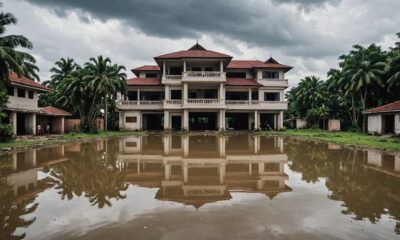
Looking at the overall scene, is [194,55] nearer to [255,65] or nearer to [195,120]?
[255,65]

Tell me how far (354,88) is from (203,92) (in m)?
20.6

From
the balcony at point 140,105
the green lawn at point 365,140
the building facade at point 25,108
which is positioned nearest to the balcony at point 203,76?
the balcony at point 140,105

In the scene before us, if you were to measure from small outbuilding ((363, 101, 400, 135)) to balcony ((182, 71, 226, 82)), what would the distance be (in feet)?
60.4

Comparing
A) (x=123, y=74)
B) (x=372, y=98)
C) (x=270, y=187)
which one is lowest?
(x=270, y=187)

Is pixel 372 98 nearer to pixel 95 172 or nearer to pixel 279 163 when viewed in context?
pixel 279 163

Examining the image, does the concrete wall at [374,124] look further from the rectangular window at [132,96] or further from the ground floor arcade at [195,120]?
the rectangular window at [132,96]

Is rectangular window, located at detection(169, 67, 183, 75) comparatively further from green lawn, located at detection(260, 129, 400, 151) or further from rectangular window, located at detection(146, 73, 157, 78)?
green lawn, located at detection(260, 129, 400, 151)

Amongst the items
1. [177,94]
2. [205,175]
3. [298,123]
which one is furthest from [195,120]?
[205,175]

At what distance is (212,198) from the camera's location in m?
7.58

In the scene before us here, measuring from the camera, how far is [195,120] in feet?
150

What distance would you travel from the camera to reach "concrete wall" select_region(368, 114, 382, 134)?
102 ft

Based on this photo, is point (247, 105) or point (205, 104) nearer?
point (205, 104)

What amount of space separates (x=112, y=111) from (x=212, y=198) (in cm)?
3995

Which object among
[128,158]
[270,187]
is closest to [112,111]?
[128,158]
